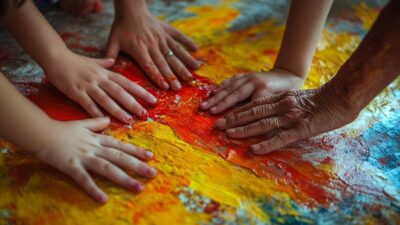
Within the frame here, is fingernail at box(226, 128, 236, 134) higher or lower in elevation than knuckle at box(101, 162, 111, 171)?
higher

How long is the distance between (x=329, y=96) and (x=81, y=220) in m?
0.72

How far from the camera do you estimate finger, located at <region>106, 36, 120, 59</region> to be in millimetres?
1394

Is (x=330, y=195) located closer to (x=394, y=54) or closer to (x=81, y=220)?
(x=394, y=54)

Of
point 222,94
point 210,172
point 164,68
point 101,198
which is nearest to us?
point 101,198

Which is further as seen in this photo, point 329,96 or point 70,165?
point 329,96

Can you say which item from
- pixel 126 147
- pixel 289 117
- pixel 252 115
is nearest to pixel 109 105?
pixel 126 147

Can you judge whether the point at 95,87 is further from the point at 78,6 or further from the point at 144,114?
the point at 78,6

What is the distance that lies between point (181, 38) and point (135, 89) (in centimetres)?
41

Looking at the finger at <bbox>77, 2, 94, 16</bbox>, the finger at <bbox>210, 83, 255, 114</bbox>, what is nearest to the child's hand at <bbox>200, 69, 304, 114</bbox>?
the finger at <bbox>210, 83, 255, 114</bbox>

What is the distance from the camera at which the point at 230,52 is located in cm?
152

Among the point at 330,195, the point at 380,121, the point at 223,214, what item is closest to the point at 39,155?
the point at 223,214

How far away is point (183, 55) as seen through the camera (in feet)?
4.68

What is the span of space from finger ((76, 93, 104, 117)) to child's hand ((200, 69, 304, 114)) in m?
0.32

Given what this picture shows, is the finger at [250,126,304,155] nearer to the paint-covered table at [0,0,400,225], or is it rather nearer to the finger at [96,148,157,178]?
the paint-covered table at [0,0,400,225]
